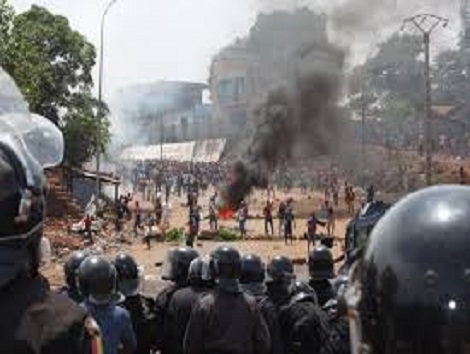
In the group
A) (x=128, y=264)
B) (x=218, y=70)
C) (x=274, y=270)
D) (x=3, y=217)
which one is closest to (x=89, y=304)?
(x=128, y=264)

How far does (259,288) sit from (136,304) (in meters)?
0.85

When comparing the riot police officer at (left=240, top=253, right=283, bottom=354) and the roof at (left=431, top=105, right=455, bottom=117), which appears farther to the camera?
the roof at (left=431, top=105, right=455, bottom=117)

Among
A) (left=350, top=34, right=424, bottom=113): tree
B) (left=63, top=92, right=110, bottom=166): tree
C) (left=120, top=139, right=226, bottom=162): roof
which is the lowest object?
(left=63, top=92, right=110, bottom=166): tree

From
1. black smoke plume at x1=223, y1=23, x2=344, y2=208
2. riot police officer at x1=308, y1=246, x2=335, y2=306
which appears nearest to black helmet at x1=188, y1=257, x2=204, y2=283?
riot police officer at x1=308, y1=246, x2=335, y2=306

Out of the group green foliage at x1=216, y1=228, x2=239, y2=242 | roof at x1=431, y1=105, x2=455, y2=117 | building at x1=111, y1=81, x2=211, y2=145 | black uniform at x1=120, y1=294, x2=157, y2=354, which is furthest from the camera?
building at x1=111, y1=81, x2=211, y2=145

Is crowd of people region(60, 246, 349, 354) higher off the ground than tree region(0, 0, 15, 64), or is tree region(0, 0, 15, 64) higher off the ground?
tree region(0, 0, 15, 64)

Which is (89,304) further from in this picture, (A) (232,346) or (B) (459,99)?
(B) (459,99)

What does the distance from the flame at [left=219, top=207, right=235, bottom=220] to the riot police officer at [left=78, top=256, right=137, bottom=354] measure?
42675mm

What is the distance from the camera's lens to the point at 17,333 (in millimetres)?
2619

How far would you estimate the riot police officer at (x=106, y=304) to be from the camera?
5480mm

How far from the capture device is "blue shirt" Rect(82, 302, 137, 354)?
5.46 m

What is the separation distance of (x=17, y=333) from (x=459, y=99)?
8659 cm

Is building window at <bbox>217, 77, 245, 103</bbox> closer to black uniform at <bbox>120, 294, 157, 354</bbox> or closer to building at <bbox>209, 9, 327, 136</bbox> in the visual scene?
building at <bbox>209, 9, 327, 136</bbox>

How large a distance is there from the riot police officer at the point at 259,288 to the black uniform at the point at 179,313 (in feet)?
1.17
